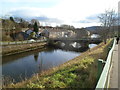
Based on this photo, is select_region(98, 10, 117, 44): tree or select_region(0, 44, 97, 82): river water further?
select_region(98, 10, 117, 44): tree

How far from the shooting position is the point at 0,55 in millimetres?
28578

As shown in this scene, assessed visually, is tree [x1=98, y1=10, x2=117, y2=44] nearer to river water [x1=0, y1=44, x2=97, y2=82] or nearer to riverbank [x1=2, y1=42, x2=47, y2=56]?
river water [x1=0, y1=44, x2=97, y2=82]

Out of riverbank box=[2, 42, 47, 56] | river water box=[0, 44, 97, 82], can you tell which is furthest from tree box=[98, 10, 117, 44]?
riverbank box=[2, 42, 47, 56]

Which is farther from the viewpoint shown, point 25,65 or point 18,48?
point 18,48

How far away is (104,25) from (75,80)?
23415 mm

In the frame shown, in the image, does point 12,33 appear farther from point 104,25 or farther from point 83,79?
point 83,79

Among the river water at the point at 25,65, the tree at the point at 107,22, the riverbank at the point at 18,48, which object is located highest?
the tree at the point at 107,22

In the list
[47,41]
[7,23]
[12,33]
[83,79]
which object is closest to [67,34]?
[47,41]

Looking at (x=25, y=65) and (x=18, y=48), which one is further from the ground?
(x=18, y=48)

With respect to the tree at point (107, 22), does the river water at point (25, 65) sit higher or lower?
lower

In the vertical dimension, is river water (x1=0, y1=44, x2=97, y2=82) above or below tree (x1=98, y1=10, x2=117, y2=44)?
below

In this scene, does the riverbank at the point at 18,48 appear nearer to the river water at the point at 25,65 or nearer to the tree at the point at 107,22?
the river water at the point at 25,65

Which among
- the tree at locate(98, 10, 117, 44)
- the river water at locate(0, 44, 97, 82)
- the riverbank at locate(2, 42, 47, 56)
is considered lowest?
the river water at locate(0, 44, 97, 82)

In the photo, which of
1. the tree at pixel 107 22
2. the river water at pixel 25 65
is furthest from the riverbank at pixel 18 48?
the tree at pixel 107 22
